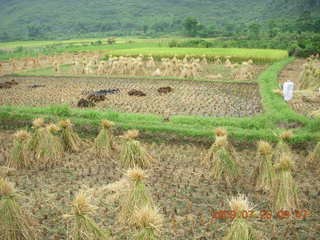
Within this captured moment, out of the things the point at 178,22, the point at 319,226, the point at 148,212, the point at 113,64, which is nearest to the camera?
the point at 148,212

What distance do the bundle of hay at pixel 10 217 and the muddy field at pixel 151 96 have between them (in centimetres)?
618

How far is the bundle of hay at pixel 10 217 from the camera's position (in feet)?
13.1

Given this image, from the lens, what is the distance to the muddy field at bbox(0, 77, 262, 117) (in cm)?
1022

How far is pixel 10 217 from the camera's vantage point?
13.2ft

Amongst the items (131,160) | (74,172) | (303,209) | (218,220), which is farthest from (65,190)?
(303,209)

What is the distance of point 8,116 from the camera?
9.36m

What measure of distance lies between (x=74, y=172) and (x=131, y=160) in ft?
3.72

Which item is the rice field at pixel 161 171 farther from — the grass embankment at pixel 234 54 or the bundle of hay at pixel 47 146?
the grass embankment at pixel 234 54

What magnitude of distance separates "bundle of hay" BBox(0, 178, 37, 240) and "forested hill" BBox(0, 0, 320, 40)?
66960 mm

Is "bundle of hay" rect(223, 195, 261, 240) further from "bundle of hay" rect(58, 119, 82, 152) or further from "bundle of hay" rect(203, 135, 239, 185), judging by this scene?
"bundle of hay" rect(58, 119, 82, 152)

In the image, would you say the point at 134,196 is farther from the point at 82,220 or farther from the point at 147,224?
the point at 147,224

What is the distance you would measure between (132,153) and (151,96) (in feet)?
19.8

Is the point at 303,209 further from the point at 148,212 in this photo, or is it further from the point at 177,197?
the point at 148,212

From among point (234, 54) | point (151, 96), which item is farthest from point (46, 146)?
point (234, 54)
